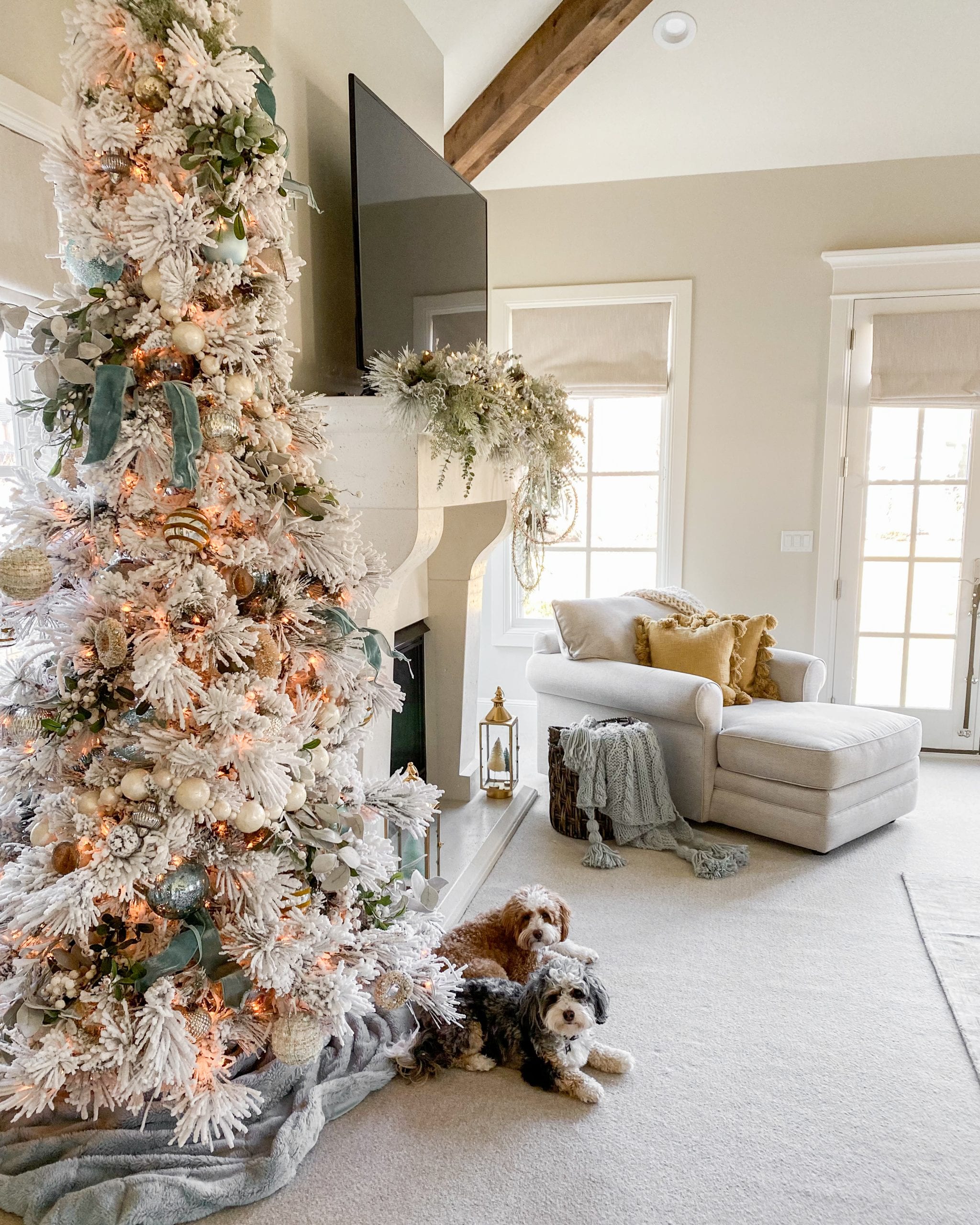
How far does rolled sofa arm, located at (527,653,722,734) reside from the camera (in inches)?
124

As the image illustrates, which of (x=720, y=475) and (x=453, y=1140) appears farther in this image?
(x=720, y=475)

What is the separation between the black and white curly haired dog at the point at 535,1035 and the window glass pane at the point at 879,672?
9.11 ft

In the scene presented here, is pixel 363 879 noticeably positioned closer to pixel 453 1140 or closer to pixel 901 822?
pixel 453 1140

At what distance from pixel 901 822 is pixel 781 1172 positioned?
2.00m

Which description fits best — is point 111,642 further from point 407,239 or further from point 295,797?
point 407,239

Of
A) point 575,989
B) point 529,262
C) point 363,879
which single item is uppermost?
point 529,262

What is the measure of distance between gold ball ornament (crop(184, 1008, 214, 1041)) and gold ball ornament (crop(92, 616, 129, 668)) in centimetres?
61

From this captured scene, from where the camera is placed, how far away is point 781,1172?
1650 millimetres

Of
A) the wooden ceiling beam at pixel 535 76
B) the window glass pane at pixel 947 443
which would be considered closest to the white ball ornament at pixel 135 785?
the wooden ceiling beam at pixel 535 76

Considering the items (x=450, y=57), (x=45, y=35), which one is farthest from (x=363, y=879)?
(x=450, y=57)

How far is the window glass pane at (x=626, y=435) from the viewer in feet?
14.3

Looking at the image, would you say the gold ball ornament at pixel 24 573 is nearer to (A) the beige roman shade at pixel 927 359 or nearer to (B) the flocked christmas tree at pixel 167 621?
(B) the flocked christmas tree at pixel 167 621

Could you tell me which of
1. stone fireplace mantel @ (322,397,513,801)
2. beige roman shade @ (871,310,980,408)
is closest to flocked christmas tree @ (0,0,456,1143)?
stone fireplace mantel @ (322,397,513,801)

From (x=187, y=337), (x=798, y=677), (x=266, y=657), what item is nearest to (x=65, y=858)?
(x=266, y=657)
